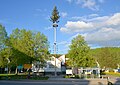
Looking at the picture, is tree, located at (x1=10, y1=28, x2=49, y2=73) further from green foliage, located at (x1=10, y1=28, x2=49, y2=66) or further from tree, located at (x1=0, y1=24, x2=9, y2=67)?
tree, located at (x1=0, y1=24, x2=9, y2=67)

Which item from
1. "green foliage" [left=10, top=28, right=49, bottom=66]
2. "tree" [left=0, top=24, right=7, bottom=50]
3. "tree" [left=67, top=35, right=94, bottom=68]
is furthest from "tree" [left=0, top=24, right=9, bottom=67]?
"tree" [left=67, top=35, right=94, bottom=68]

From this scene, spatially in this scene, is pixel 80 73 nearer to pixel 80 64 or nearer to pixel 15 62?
pixel 80 64

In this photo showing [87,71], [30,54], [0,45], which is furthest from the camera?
[87,71]

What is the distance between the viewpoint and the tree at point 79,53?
217 ft

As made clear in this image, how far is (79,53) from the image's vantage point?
6606 cm

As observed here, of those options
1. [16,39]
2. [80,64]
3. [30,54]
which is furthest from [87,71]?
[16,39]

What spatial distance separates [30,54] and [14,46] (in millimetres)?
6006

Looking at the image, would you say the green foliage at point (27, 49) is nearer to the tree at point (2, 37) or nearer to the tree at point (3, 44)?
the tree at point (3, 44)

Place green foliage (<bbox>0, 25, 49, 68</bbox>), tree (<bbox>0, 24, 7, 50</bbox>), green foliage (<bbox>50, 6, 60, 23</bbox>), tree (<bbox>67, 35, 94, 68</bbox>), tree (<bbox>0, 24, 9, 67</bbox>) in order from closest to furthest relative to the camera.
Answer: tree (<bbox>0, 24, 7, 50</bbox>)
tree (<bbox>0, 24, 9, 67</bbox>)
green foliage (<bbox>0, 25, 49, 68</bbox>)
tree (<bbox>67, 35, 94, 68</bbox>)
green foliage (<bbox>50, 6, 60, 23</bbox>)

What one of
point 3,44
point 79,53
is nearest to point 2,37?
point 3,44

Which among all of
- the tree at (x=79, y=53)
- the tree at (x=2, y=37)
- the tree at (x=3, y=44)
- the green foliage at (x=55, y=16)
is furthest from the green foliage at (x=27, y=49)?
the green foliage at (x=55, y=16)

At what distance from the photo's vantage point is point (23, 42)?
65500mm

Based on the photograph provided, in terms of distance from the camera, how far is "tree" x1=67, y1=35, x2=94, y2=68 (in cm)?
6625

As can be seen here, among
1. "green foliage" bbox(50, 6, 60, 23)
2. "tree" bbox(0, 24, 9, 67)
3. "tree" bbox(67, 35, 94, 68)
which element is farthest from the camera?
"green foliage" bbox(50, 6, 60, 23)
